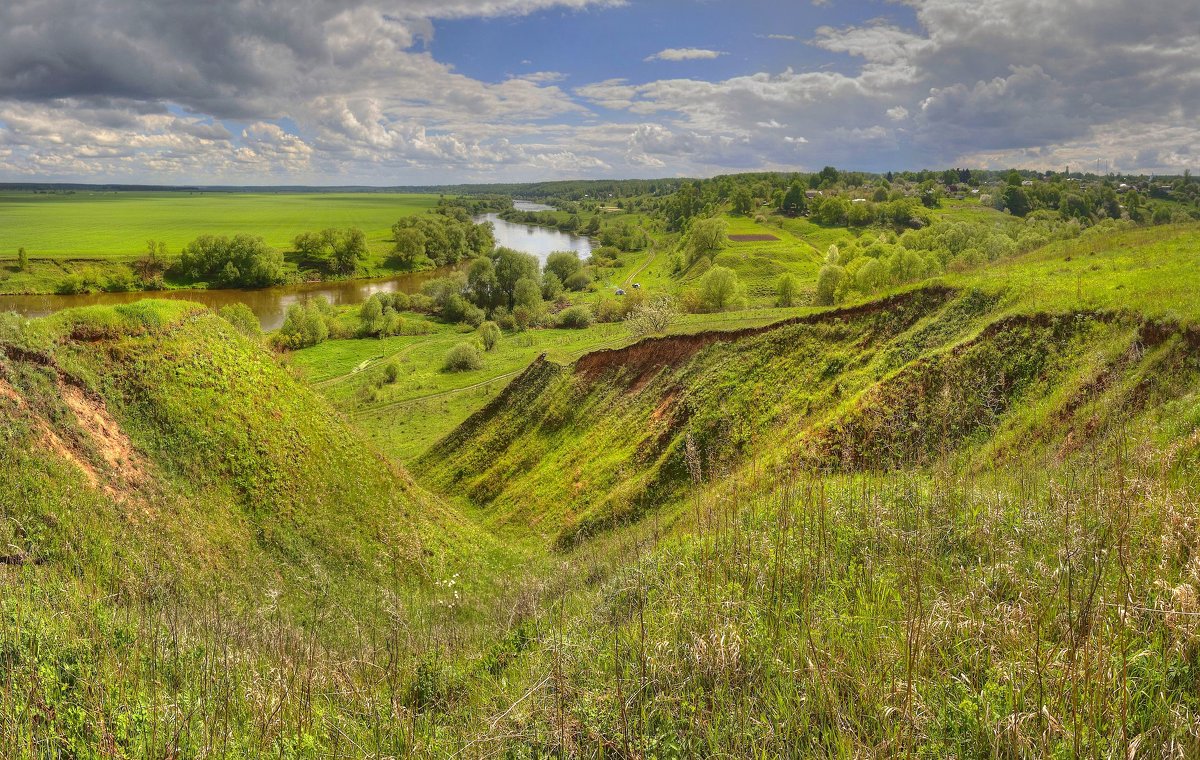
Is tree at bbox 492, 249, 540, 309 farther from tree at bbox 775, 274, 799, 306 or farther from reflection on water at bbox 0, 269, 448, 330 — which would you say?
tree at bbox 775, 274, 799, 306

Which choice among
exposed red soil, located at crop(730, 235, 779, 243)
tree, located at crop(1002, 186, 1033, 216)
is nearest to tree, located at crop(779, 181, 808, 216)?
exposed red soil, located at crop(730, 235, 779, 243)

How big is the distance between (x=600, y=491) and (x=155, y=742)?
22273 mm

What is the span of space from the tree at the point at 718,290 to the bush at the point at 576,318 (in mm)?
19954

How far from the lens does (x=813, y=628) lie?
17.2ft

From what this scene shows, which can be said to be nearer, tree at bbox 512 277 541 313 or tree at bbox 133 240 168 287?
tree at bbox 512 277 541 313

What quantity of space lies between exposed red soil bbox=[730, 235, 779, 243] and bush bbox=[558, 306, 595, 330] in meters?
43.3

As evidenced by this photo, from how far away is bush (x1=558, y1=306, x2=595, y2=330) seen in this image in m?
90.8

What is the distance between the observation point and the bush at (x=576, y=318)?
3573 inches

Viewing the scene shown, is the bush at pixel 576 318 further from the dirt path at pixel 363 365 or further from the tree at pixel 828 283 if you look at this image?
the tree at pixel 828 283

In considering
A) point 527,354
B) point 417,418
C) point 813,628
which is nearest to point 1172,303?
point 813,628

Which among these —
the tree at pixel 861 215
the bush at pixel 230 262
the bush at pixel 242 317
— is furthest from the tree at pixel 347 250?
the tree at pixel 861 215

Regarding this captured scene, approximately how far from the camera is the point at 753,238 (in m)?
122

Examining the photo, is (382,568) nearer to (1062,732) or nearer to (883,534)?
(883,534)

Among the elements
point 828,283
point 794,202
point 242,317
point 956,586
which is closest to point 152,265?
point 242,317
